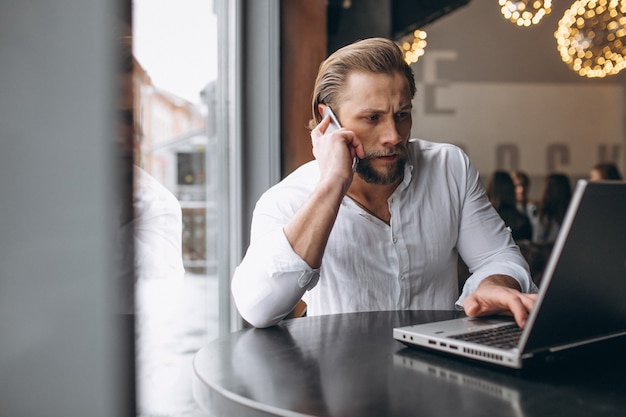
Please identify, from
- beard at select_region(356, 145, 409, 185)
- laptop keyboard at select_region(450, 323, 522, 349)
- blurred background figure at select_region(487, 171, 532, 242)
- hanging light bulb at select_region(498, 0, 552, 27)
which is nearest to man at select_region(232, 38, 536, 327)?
beard at select_region(356, 145, 409, 185)

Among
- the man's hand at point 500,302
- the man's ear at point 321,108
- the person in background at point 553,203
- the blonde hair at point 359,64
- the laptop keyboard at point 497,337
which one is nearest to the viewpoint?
the laptop keyboard at point 497,337

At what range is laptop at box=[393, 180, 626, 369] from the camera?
30.4 inches

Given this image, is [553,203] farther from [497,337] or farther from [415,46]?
[497,337]

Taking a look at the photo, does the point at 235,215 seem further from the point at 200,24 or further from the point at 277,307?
the point at 277,307

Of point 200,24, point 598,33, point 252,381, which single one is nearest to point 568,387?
point 252,381

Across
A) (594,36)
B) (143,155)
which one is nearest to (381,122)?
(143,155)

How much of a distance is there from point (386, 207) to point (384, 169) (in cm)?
13

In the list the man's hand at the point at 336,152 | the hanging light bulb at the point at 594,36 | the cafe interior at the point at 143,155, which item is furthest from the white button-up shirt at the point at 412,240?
the hanging light bulb at the point at 594,36

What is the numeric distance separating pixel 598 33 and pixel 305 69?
219 centimetres

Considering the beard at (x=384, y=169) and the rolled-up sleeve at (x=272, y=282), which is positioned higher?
the beard at (x=384, y=169)

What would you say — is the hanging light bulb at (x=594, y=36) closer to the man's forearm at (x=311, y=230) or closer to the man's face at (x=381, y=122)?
the man's face at (x=381, y=122)

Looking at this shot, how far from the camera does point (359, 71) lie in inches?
65.4

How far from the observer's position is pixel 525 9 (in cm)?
349

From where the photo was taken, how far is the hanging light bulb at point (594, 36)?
3941mm
